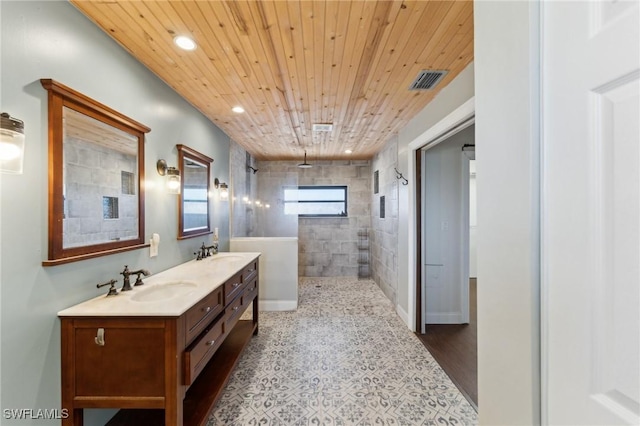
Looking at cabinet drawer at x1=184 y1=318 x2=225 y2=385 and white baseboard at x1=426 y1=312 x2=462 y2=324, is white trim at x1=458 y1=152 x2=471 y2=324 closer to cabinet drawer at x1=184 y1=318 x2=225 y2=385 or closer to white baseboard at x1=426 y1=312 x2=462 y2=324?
white baseboard at x1=426 y1=312 x2=462 y2=324

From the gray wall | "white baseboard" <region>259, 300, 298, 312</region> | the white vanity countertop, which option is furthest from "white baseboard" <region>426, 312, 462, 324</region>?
the gray wall

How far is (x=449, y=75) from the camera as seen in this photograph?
2.14 metres

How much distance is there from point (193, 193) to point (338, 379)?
2.27 meters

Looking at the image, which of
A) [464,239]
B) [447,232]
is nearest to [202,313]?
[447,232]

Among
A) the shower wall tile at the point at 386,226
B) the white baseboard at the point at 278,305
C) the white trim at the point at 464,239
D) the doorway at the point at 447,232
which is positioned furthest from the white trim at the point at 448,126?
the white baseboard at the point at 278,305

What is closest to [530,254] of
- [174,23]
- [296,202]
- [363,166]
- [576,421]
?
[576,421]

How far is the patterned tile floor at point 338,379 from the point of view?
1833mm

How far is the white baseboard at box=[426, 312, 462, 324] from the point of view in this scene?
3.31 meters

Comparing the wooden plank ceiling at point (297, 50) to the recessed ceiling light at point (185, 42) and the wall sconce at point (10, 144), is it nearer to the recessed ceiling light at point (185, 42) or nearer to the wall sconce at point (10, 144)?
the recessed ceiling light at point (185, 42)

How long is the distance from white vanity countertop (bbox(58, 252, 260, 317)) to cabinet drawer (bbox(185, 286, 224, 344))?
0.18 ft

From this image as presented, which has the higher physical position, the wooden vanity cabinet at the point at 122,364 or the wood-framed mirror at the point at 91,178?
the wood-framed mirror at the point at 91,178

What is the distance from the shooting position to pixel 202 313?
1647 millimetres

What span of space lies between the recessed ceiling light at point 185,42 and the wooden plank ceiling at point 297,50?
33 mm

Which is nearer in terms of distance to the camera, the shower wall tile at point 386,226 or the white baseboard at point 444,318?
the white baseboard at point 444,318
